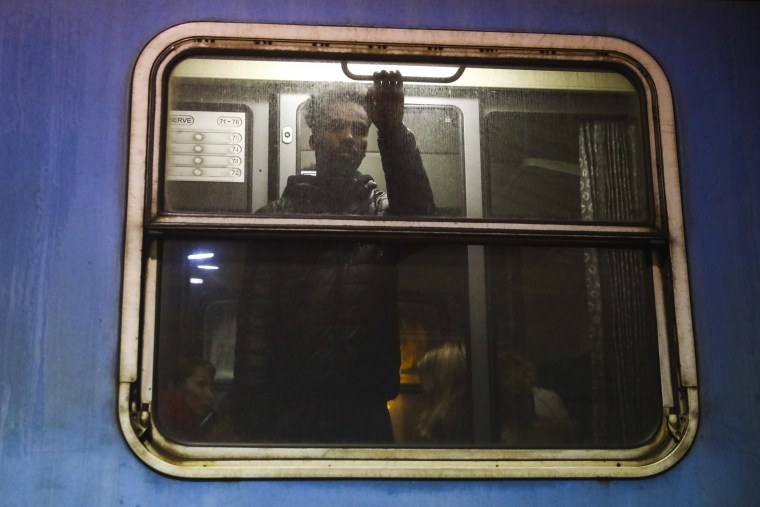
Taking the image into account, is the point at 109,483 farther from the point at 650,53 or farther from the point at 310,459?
the point at 650,53

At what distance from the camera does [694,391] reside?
180 cm

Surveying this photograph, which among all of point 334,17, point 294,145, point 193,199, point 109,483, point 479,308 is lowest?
point 109,483

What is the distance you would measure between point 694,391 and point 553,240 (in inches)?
21.1

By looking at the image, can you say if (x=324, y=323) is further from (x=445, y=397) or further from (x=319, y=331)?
(x=445, y=397)

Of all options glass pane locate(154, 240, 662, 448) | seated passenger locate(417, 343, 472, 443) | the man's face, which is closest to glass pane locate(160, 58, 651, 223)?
the man's face

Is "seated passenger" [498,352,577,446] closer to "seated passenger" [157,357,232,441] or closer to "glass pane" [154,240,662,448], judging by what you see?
"glass pane" [154,240,662,448]

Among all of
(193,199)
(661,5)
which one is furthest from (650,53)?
(193,199)

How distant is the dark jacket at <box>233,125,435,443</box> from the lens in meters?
1.78

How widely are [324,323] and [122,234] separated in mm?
561

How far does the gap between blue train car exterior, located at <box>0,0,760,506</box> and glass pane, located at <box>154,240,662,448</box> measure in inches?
5.1

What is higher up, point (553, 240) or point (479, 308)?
point (553, 240)

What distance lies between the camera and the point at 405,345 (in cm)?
181

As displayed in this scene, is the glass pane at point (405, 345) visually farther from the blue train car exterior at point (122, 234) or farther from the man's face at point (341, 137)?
the man's face at point (341, 137)

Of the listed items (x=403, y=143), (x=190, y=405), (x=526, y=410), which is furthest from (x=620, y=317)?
(x=190, y=405)
